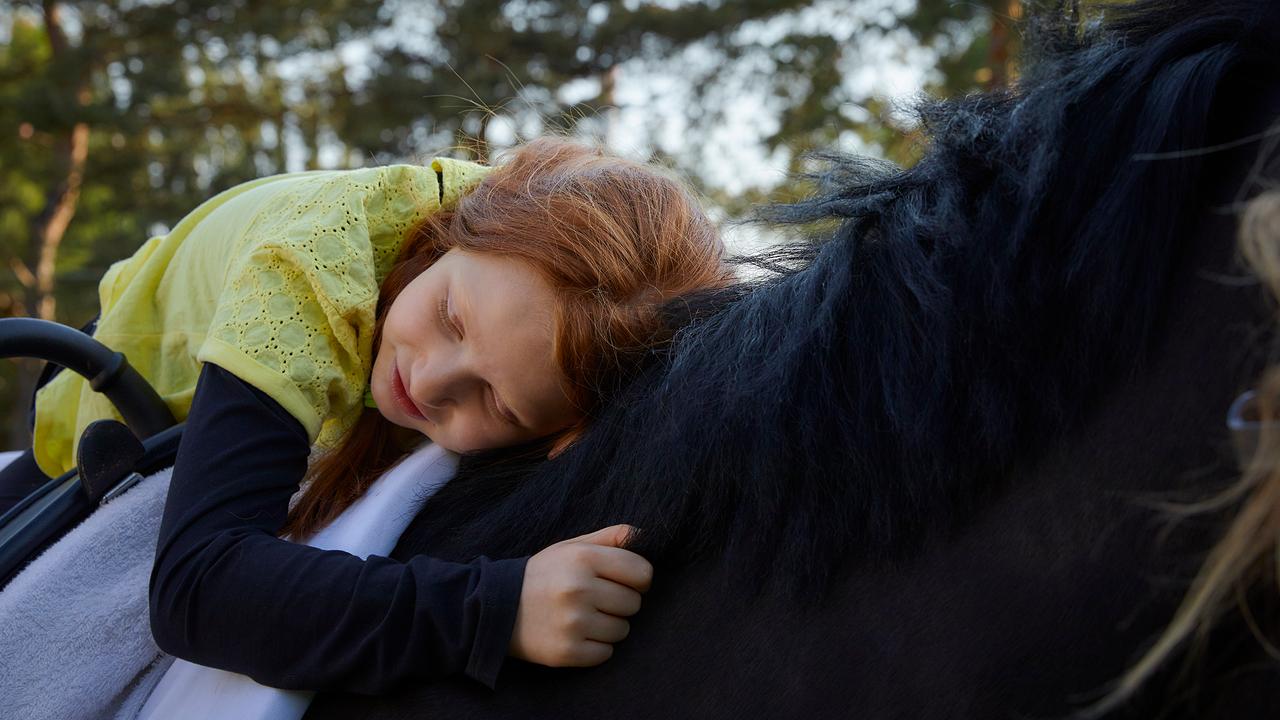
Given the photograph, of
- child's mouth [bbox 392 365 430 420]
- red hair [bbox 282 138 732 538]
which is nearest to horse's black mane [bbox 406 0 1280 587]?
red hair [bbox 282 138 732 538]

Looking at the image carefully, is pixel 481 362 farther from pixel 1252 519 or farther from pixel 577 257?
pixel 1252 519

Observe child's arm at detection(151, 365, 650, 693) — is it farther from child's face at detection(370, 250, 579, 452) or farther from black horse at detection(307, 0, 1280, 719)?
child's face at detection(370, 250, 579, 452)

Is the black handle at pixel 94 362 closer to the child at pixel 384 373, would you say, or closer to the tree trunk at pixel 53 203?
the child at pixel 384 373

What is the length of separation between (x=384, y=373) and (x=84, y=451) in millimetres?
365

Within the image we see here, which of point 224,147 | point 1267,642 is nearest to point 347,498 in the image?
point 1267,642

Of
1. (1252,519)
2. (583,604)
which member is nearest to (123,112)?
(583,604)

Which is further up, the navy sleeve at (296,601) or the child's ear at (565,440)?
the child's ear at (565,440)

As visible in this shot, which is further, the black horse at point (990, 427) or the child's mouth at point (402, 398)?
the child's mouth at point (402, 398)

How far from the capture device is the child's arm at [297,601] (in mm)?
943

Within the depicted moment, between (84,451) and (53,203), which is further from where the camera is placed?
(53,203)

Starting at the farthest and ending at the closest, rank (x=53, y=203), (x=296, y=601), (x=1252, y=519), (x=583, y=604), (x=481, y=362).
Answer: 1. (x=53, y=203)
2. (x=481, y=362)
3. (x=296, y=601)
4. (x=583, y=604)
5. (x=1252, y=519)

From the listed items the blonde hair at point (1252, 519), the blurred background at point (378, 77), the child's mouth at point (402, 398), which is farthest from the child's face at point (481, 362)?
the blurred background at point (378, 77)

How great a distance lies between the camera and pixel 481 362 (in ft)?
4.29

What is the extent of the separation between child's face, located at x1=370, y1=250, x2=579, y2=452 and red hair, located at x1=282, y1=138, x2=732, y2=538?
0.11 feet
